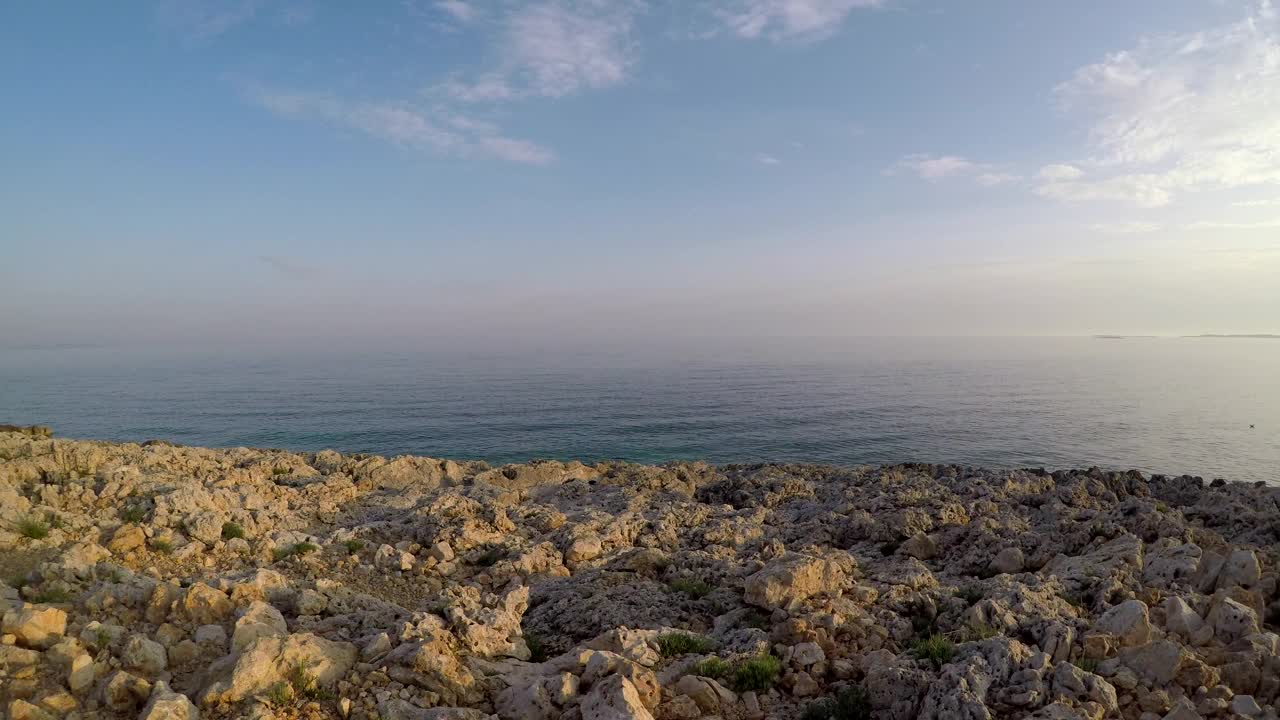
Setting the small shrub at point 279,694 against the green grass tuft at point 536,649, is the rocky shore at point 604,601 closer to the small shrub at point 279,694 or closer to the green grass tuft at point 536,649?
the small shrub at point 279,694

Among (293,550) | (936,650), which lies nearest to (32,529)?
(293,550)

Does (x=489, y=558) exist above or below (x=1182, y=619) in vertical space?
below

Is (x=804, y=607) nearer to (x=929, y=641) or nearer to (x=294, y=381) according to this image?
(x=929, y=641)

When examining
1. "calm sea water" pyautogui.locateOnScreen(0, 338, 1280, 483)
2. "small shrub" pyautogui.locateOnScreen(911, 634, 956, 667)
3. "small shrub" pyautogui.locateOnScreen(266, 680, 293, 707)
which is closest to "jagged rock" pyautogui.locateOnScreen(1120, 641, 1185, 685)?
"small shrub" pyautogui.locateOnScreen(911, 634, 956, 667)

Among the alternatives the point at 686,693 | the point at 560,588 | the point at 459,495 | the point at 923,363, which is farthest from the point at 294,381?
the point at 923,363

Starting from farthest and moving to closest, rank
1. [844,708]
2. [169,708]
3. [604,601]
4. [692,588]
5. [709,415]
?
[709,415] → [692,588] → [604,601] → [844,708] → [169,708]

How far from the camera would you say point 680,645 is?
8.38 m

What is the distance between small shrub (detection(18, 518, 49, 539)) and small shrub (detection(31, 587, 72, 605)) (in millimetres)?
5077

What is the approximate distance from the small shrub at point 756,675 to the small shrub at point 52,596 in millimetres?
8621

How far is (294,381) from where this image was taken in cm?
8300

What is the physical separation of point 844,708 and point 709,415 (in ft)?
152

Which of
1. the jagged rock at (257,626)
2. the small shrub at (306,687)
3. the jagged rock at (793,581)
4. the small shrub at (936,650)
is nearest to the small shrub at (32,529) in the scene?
the jagged rock at (257,626)

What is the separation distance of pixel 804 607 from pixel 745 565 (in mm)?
3384

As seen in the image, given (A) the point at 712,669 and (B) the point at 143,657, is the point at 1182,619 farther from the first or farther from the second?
(B) the point at 143,657
